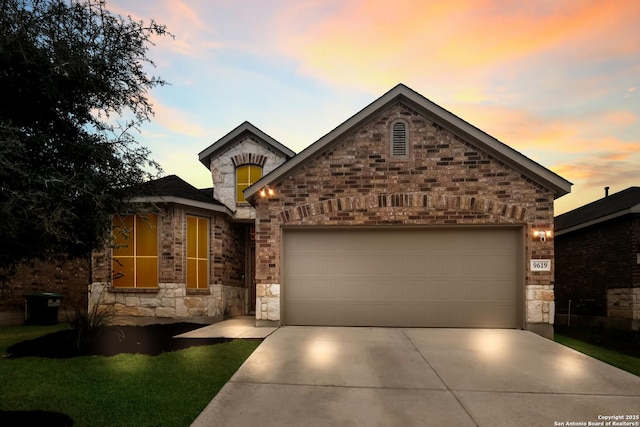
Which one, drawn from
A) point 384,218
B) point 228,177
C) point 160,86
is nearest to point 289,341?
point 384,218

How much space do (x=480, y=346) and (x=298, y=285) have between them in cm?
469

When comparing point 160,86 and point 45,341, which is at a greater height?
point 160,86

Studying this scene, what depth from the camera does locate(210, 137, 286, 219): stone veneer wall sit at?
14.1 metres

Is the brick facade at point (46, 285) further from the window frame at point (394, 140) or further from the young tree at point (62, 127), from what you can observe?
the window frame at point (394, 140)

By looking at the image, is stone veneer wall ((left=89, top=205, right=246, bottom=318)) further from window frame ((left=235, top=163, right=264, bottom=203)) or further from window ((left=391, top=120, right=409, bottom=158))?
window ((left=391, top=120, right=409, bottom=158))

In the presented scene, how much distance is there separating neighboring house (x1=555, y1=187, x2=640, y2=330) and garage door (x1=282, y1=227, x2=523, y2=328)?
5625mm

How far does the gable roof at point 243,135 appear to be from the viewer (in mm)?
14039

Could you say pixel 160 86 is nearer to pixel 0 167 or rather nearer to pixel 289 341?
pixel 0 167

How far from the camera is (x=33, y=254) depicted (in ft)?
14.1

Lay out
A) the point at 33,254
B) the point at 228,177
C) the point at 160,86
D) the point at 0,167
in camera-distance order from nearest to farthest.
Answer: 1. the point at 0,167
2. the point at 33,254
3. the point at 160,86
4. the point at 228,177

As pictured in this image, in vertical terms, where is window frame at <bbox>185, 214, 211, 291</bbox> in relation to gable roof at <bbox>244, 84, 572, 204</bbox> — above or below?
below

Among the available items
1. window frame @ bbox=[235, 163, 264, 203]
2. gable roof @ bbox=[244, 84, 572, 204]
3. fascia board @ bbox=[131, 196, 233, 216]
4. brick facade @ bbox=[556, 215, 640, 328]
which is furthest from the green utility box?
brick facade @ bbox=[556, 215, 640, 328]

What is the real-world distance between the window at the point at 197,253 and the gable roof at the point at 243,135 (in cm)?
336

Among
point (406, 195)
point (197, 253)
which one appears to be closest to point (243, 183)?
point (197, 253)
